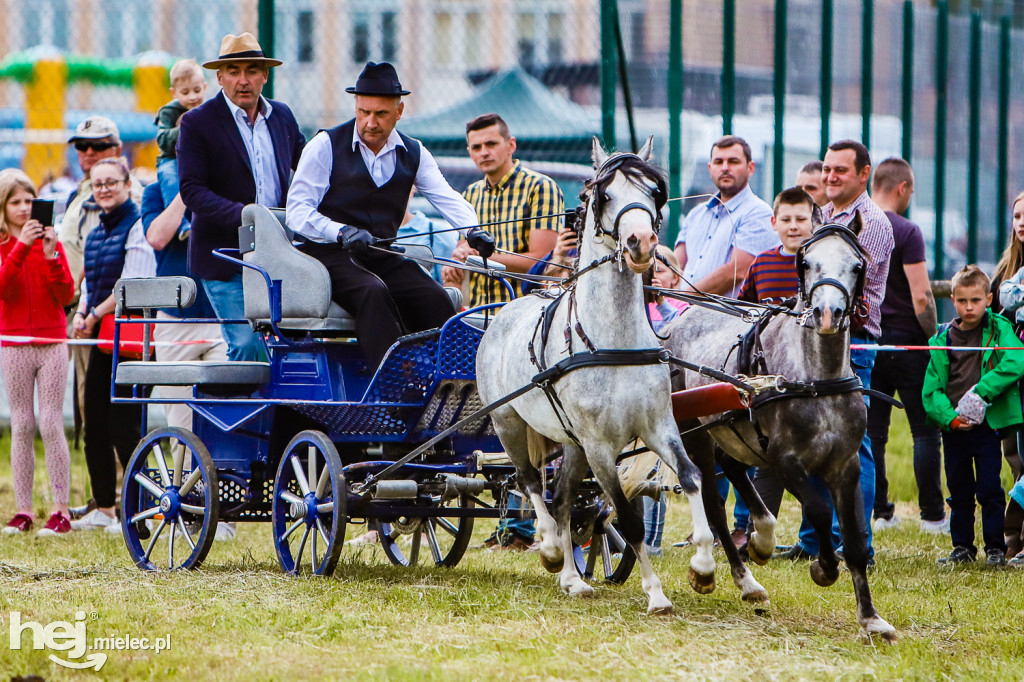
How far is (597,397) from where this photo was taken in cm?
512

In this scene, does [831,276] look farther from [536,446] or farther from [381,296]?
[381,296]

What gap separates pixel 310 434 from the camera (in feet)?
19.6

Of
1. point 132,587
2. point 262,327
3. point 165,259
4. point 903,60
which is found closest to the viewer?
point 132,587

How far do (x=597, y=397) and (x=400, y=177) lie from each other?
1.75 meters

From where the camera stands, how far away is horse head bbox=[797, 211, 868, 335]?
4879 millimetres

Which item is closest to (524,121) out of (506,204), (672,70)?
(672,70)

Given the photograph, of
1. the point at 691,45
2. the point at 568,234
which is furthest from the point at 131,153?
the point at 568,234

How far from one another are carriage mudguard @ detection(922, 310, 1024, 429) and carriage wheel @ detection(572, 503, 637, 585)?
189cm

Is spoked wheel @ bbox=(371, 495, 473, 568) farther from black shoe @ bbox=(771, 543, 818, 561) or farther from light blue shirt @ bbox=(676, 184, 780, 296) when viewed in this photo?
light blue shirt @ bbox=(676, 184, 780, 296)

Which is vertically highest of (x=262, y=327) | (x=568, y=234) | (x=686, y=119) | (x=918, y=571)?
(x=686, y=119)

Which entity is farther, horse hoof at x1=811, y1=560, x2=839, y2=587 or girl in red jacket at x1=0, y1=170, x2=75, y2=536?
girl in red jacket at x1=0, y1=170, x2=75, y2=536

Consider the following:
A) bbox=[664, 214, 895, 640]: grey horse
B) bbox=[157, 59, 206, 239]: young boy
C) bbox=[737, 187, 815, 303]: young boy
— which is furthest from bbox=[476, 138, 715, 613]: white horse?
bbox=[157, 59, 206, 239]: young boy

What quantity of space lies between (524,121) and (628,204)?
4859 mm

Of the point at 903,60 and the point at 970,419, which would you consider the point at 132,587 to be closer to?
the point at 970,419
